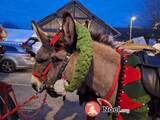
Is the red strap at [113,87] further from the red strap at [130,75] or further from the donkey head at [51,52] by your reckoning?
the donkey head at [51,52]

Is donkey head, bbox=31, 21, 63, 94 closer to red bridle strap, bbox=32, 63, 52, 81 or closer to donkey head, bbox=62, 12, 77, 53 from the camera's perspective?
red bridle strap, bbox=32, 63, 52, 81

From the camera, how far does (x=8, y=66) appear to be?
19.8m

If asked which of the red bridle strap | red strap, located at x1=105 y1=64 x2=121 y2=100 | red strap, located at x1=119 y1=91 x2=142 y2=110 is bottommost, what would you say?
red strap, located at x1=119 y1=91 x2=142 y2=110

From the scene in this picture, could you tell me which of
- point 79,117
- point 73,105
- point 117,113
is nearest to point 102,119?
point 79,117

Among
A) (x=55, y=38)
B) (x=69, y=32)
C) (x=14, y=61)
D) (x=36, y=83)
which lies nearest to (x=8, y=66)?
(x=14, y=61)

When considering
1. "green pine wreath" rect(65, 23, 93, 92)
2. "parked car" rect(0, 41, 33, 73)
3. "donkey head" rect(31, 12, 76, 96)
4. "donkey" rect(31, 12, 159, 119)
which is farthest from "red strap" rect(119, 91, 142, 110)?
"parked car" rect(0, 41, 33, 73)

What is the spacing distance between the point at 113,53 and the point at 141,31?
4707 centimetres

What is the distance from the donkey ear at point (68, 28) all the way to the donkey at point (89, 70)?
5cm

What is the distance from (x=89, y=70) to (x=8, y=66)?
53.8 ft

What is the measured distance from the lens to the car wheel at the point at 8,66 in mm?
19750

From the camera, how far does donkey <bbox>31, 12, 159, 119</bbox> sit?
3.77 meters

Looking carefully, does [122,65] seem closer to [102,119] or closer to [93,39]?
[93,39]

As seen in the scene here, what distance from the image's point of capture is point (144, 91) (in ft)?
12.9

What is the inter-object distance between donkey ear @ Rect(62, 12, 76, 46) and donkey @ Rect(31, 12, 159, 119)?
0.17ft
